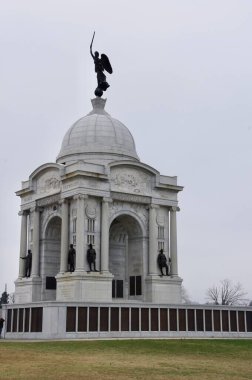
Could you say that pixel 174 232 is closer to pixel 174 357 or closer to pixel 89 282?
pixel 89 282

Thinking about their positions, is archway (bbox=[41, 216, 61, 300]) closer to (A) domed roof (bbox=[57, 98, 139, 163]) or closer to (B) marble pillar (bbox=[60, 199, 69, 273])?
(B) marble pillar (bbox=[60, 199, 69, 273])

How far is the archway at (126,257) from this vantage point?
52.3 m

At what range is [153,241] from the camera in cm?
5194

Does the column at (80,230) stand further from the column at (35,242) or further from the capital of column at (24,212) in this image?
the capital of column at (24,212)

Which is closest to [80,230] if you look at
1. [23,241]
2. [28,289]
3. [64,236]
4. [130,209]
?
[64,236]

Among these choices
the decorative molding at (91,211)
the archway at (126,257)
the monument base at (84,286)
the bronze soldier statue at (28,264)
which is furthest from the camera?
the bronze soldier statue at (28,264)

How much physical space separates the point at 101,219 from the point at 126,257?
6.25 metres

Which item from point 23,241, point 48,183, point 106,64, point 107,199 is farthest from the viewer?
point 106,64

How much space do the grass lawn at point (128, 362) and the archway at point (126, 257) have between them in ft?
72.2

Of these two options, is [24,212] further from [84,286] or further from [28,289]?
[84,286]

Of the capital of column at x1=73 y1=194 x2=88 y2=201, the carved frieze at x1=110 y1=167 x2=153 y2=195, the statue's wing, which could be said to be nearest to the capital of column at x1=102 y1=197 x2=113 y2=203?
the carved frieze at x1=110 y1=167 x2=153 y2=195

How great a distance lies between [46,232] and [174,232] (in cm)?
1172

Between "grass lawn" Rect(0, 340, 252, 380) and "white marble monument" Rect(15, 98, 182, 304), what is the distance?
19.2 m

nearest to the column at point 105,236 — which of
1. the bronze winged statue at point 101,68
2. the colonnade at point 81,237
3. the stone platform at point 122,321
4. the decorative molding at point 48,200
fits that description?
the colonnade at point 81,237
